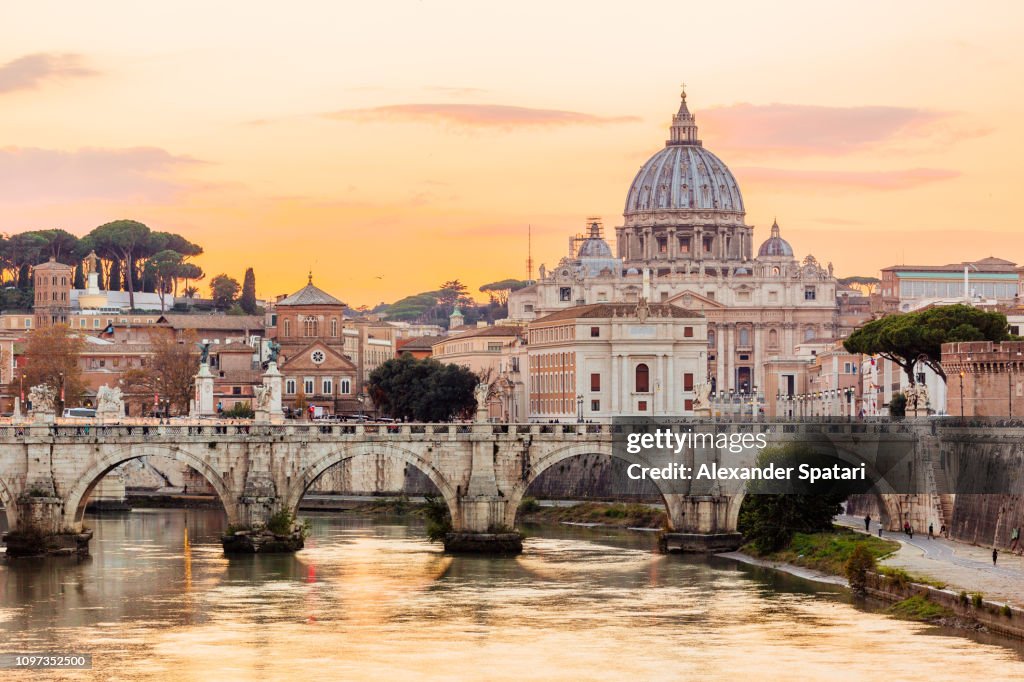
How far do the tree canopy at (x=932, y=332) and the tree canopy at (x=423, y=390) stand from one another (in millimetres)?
34832

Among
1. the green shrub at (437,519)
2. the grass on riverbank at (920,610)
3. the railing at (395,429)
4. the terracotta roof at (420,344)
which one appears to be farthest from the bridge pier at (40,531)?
the terracotta roof at (420,344)

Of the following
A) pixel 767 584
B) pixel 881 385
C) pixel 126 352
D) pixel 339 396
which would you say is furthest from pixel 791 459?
pixel 126 352

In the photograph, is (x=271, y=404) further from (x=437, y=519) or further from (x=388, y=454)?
(x=388, y=454)

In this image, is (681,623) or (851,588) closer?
(681,623)

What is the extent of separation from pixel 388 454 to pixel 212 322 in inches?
3594

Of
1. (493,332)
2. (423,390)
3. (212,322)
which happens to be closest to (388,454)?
(423,390)

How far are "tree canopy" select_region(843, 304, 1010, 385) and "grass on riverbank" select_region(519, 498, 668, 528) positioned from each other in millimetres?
Result: 12393

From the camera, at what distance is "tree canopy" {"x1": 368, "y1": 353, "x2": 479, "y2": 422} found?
12619 cm

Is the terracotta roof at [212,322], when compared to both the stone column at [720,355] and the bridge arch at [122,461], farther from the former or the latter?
the bridge arch at [122,461]

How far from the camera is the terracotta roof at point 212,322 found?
158m

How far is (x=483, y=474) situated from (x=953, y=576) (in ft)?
56.4

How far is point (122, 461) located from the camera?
68438 millimetres

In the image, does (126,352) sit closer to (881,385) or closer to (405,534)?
(881,385)

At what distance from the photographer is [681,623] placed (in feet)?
180
